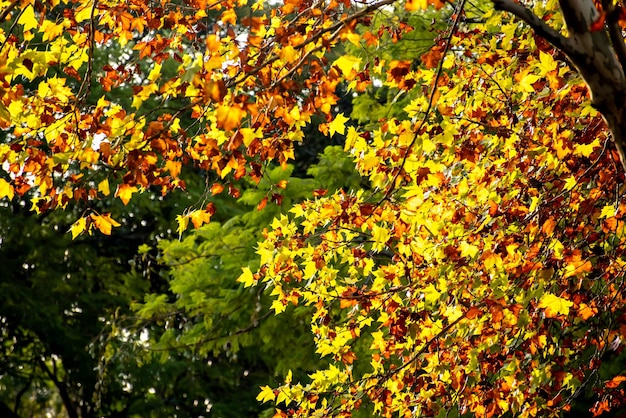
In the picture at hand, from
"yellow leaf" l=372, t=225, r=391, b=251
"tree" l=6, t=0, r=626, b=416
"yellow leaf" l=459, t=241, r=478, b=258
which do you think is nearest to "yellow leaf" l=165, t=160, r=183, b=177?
"tree" l=6, t=0, r=626, b=416

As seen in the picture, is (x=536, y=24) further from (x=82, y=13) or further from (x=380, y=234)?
(x=82, y=13)

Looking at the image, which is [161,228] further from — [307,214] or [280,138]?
[280,138]

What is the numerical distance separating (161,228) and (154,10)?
43.9 ft

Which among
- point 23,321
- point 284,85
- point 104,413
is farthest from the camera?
point 104,413

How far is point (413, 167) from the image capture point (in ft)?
18.3

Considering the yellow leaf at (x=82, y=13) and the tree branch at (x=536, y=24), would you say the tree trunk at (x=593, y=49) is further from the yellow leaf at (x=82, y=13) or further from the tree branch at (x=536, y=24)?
the yellow leaf at (x=82, y=13)

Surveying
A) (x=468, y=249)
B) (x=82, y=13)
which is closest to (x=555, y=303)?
(x=468, y=249)

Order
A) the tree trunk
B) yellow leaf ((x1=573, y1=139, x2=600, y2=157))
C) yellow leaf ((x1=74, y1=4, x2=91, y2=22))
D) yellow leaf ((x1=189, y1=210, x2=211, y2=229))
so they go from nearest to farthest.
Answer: the tree trunk < yellow leaf ((x1=74, y1=4, x2=91, y2=22)) < yellow leaf ((x1=189, y1=210, x2=211, y2=229)) < yellow leaf ((x1=573, y1=139, x2=600, y2=157))

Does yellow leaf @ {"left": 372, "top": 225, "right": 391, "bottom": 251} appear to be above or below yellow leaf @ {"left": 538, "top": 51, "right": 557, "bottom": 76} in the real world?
below

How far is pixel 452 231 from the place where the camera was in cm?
577

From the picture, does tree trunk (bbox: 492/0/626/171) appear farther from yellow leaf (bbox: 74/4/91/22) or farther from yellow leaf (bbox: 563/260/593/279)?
yellow leaf (bbox: 74/4/91/22)

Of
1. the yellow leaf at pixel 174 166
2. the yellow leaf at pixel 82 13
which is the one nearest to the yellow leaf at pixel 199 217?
the yellow leaf at pixel 174 166

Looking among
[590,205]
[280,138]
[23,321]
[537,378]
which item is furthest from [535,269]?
[23,321]

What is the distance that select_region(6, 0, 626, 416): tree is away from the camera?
4.36 m
